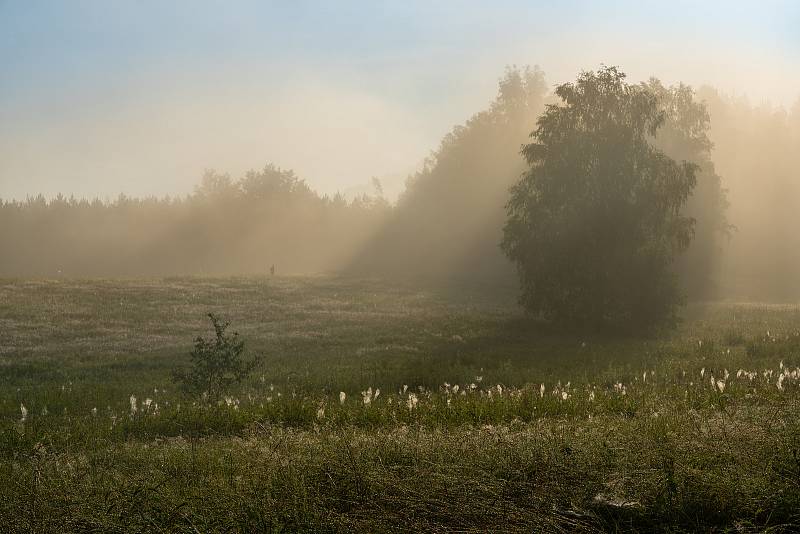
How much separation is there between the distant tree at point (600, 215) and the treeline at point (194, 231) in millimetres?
87875

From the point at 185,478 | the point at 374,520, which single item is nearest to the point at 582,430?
the point at 374,520

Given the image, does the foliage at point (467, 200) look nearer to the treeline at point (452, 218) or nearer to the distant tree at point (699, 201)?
the treeline at point (452, 218)

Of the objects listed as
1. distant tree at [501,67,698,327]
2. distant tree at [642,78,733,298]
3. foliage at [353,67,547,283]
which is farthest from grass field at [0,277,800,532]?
foliage at [353,67,547,283]

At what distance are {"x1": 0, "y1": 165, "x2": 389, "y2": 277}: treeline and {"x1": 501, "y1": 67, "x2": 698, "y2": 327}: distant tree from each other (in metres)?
87.9

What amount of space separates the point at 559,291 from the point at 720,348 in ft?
36.1

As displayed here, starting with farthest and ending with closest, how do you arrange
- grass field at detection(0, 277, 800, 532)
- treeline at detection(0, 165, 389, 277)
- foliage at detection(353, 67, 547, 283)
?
treeline at detection(0, 165, 389, 277) < foliage at detection(353, 67, 547, 283) < grass field at detection(0, 277, 800, 532)

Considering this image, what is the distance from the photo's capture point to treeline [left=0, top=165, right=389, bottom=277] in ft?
432

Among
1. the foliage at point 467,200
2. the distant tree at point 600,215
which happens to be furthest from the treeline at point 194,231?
the distant tree at point 600,215

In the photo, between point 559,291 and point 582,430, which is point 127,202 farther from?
point 582,430

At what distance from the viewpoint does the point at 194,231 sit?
139 metres

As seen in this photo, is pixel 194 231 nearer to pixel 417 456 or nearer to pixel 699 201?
pixel 699 201

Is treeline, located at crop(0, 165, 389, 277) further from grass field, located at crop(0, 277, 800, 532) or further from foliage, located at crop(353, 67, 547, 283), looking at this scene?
grass field, located at crop(0, 277, 800, 532)

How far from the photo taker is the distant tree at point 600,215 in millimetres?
34719

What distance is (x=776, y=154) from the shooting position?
281 ft
